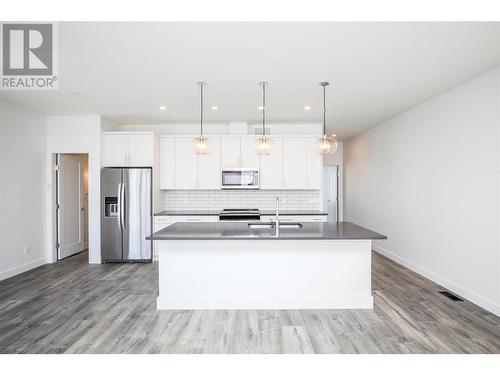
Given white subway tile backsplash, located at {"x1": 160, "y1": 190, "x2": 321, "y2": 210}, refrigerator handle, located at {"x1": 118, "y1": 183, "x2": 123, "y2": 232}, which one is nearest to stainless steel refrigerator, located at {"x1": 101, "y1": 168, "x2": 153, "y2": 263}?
refrigerator handle, located at {"x1": 118, "y1": 183, "x2": 123, "y2": 232}

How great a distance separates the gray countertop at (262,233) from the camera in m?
2.98

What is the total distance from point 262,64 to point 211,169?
2992 millimetres

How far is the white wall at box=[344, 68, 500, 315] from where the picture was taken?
3217mm

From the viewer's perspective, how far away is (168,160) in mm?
5738

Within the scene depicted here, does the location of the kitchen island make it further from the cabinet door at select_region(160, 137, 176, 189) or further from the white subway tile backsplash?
the white subway tile backsplash

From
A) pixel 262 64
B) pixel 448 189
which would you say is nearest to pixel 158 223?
pixel 262 64

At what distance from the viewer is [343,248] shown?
3.29m

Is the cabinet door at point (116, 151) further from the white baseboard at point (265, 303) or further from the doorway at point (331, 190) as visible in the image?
the doorway at point (331, 190)

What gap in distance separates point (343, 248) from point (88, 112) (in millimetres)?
4840

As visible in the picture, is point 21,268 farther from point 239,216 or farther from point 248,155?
point 248,155
